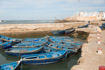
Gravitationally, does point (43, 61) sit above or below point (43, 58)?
below

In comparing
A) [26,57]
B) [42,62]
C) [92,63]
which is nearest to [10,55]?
[26,57]

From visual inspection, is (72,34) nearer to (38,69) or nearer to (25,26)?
(25,26)

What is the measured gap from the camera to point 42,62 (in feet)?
38.7

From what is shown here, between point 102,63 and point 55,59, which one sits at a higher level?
point 102,63

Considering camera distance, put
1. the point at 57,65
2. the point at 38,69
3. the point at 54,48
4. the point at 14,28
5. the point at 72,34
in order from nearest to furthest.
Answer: the point at 38,69, the point at 57,65, the point at 54,48, the point at 72,34, the point at 14,28

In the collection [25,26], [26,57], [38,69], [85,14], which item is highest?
[85,14]

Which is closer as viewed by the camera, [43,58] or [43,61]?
[43,58]

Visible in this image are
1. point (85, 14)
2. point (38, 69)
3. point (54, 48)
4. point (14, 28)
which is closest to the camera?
point (38, 69)

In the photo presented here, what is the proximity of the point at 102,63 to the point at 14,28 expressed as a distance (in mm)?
32428

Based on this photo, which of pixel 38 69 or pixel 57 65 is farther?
pixel 57 65

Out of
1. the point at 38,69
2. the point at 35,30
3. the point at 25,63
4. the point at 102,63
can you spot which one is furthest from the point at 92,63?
the point at 35,30

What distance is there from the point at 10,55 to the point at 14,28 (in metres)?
23.0

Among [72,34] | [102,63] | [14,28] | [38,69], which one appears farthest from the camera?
[14,28]

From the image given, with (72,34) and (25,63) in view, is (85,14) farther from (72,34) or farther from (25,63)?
(25,63)
